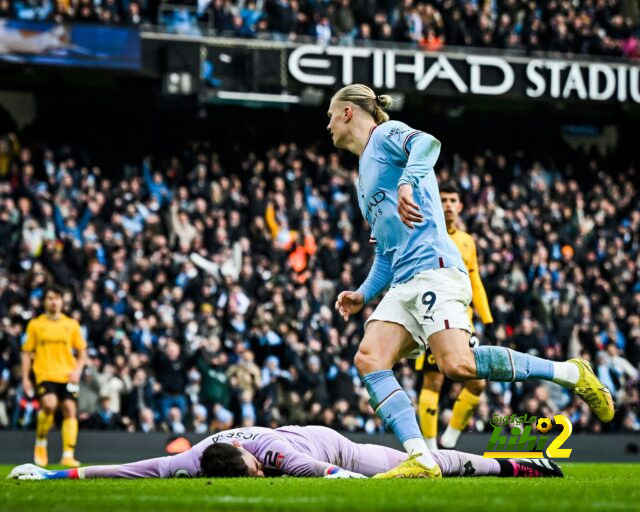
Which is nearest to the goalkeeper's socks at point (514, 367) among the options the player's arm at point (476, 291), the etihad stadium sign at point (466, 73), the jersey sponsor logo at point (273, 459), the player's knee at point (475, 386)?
the jersey sponsor logo at point (273, 459)

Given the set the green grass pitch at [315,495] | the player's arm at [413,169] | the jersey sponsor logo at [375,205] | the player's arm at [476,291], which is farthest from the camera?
the player's arm at [476,291]

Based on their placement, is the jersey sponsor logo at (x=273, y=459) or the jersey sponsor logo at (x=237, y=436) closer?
the jersey sponsor logo at (x=273, y=459)

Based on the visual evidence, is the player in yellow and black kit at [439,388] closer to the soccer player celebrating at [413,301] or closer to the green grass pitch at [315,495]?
the soccer player celebrating at [413,301]

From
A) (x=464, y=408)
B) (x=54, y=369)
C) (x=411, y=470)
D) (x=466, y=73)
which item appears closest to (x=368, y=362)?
(x=411, y=470)

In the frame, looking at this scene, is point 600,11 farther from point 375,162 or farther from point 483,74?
point 375,162

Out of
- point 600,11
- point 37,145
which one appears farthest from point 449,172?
point 37,145

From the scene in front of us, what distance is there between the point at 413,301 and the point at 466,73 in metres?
19.2

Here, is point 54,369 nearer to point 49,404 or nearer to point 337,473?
point 49,404

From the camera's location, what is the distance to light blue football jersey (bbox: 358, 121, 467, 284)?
8.08 m

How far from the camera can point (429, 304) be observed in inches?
310

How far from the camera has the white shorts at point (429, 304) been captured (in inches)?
309

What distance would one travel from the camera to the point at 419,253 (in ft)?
26.5

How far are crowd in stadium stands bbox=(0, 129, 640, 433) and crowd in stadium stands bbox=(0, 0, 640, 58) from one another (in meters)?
2.58

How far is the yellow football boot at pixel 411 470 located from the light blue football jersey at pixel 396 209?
1.17 m
